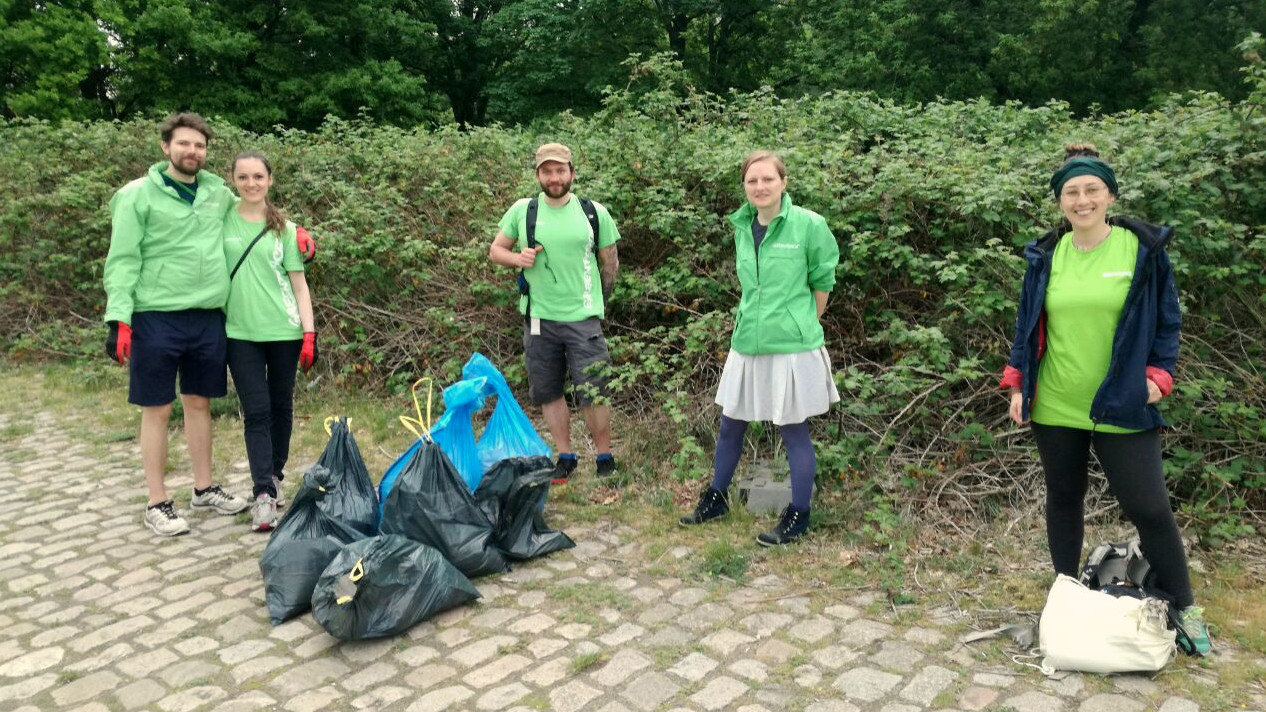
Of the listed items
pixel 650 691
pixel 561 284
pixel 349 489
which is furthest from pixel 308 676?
pixel 561 284

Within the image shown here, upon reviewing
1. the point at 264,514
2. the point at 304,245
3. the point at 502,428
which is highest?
the point at 304,245

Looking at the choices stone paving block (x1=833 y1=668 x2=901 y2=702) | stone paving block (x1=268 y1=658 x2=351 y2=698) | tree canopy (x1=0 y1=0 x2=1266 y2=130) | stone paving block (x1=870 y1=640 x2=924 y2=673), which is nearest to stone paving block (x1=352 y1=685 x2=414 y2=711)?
stone paving block (x1=268 y1=658 x2=351 y2=698)

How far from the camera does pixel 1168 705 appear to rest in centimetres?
291

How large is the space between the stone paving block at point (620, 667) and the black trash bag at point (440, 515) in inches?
33.7

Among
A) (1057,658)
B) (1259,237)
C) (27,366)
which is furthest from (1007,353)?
(27,366)

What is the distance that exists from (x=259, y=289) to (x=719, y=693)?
303 centimetres

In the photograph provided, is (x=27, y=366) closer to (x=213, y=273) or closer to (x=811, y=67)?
(x=213, y=273)

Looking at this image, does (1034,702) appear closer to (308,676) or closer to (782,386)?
(782,386)

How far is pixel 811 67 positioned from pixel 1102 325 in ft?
72.5

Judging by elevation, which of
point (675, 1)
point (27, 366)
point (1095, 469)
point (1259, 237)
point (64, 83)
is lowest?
point (27, 366)

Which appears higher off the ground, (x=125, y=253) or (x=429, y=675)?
(x=125, y=253)

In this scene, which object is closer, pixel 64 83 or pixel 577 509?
pixel 577 509

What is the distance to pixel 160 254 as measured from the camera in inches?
176

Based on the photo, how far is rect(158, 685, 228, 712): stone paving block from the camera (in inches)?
123
